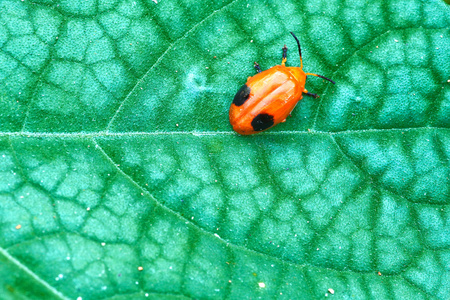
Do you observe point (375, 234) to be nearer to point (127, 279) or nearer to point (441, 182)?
point (441, 182)

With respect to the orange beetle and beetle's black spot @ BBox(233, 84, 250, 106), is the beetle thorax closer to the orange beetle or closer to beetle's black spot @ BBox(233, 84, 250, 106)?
the orange beetle

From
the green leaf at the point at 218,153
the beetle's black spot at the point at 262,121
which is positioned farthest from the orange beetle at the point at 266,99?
the green leaf at the point at 218,153

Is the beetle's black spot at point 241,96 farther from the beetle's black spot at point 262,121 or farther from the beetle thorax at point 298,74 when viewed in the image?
the beetle thorax at point 298,74

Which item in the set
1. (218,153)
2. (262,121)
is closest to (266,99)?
(262,121)

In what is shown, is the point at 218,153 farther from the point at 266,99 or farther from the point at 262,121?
the point at 266,99

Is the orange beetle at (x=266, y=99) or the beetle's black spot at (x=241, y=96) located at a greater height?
the beetle's black spot at (x=241, y=96)

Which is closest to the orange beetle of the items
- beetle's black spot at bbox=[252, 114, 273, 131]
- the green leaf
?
beetle's black spot at bbox=[252, 114, 273, 131]

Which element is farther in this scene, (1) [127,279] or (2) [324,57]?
(2) [324,57]

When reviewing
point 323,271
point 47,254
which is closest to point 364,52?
point 323,271
